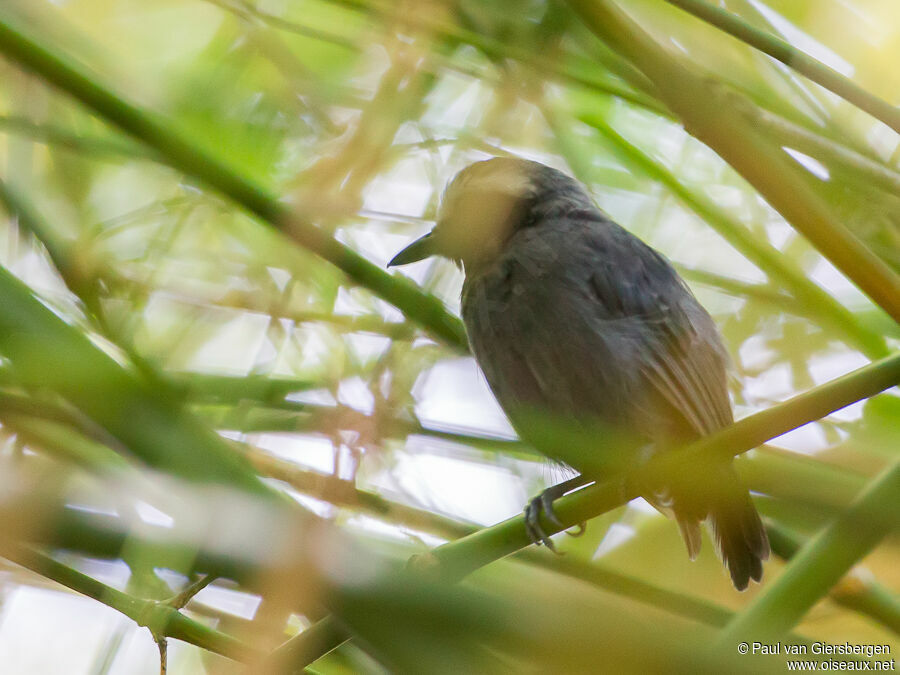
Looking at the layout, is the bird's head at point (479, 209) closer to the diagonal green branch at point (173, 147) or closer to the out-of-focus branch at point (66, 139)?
the out-of-focus branch at point (66, 139)

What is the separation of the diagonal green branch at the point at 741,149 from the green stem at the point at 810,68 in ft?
0.81

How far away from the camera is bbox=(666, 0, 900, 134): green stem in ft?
6.33

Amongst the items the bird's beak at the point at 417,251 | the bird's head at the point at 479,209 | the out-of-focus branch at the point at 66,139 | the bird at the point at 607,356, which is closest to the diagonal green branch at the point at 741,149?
the bird at the point at 607,356

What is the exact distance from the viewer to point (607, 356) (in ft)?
10.3

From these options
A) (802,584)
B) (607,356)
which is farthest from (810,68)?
(607,356)

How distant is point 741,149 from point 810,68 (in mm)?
363

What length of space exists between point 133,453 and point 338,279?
88.6 inches

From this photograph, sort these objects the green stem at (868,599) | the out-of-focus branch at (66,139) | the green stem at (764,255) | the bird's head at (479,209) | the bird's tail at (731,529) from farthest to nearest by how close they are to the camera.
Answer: the bird's head at (479,209), the bird's tail at (731,529), the out-of-focus branch at (66,139), the green stem at (764,255), the green stem at (868,599)

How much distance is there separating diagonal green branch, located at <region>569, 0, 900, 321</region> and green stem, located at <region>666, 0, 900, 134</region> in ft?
0.81

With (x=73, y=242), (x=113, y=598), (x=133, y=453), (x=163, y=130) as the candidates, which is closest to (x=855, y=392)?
(x=133, y=453)

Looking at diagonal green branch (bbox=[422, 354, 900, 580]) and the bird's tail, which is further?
the bird's tail

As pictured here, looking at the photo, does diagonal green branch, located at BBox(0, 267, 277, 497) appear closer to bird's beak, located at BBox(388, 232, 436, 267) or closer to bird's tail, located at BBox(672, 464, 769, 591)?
bird's tail, located at BBox(672, 464, 769, 591)

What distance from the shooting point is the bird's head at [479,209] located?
3.72m

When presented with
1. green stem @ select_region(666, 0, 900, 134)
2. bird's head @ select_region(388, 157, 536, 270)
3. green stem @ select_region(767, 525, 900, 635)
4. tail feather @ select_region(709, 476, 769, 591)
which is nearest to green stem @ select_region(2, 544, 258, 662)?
green stem @ select_region(767, 525, 900, 635)
